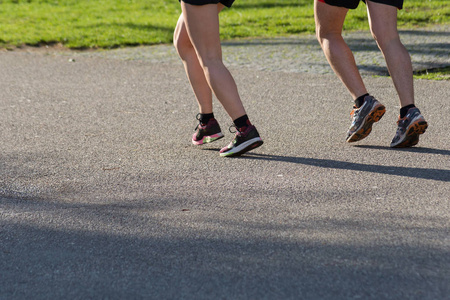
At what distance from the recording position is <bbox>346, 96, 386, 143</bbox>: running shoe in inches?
176

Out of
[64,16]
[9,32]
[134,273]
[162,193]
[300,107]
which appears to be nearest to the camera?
[134,273]

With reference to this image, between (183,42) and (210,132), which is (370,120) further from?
(183,42)

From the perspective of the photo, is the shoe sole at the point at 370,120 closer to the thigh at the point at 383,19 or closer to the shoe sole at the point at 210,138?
the thigh at the point at 383,19

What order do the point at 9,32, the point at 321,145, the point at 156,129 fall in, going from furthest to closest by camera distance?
the point at 9,32
the point at 156,129
the point at 321,145

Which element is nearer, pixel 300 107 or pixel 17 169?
pixel 17 169

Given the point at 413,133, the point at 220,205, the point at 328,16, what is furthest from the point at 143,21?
the point at 220,205

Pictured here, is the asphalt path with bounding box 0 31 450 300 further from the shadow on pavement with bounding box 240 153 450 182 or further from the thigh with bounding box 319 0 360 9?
the thigh with bounding box 319 0 360 9

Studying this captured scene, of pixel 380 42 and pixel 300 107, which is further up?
pixel 380 42

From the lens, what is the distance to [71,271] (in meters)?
2.77

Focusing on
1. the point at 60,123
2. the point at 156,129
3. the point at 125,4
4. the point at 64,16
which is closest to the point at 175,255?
the point at 156,129

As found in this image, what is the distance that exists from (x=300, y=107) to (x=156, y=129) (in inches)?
54.6

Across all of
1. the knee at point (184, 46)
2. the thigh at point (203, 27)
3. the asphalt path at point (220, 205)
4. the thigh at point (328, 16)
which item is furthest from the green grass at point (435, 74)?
the thigh at point (203, 27)

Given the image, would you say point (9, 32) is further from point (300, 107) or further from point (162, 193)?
point (162, 193)

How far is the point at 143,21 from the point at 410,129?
A: 32.8ft
